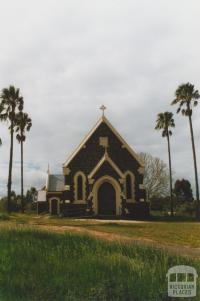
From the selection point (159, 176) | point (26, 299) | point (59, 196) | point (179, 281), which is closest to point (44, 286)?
point (26, 299)

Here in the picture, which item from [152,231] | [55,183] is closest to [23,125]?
[55,183]

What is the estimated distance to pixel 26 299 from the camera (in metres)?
8.12

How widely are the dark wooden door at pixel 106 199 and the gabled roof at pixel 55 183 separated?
1272 centimetres

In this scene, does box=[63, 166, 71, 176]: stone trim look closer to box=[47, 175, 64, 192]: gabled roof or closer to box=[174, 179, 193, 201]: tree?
box=[47, 175, 64, 192]: gabled roof

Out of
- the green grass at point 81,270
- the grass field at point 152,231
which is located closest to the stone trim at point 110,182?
the grass field at point 152,231

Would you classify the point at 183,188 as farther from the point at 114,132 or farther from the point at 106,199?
the point at 106,199

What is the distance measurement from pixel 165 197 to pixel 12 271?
61653 millimetres

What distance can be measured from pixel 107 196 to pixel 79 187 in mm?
3152

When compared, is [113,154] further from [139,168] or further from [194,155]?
[194,155]

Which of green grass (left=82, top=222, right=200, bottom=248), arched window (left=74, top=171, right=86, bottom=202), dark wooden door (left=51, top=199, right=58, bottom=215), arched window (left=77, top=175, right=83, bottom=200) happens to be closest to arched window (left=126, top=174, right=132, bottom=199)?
arched window (left=74, top=171, right=86, bottom=202)

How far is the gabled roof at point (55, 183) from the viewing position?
53781 millimetres

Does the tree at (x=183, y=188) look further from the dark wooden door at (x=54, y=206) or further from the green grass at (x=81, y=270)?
the green grass at (x=81, y=270)

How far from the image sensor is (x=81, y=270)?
936 centimetres

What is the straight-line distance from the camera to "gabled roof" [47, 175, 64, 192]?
53781 millimetres
